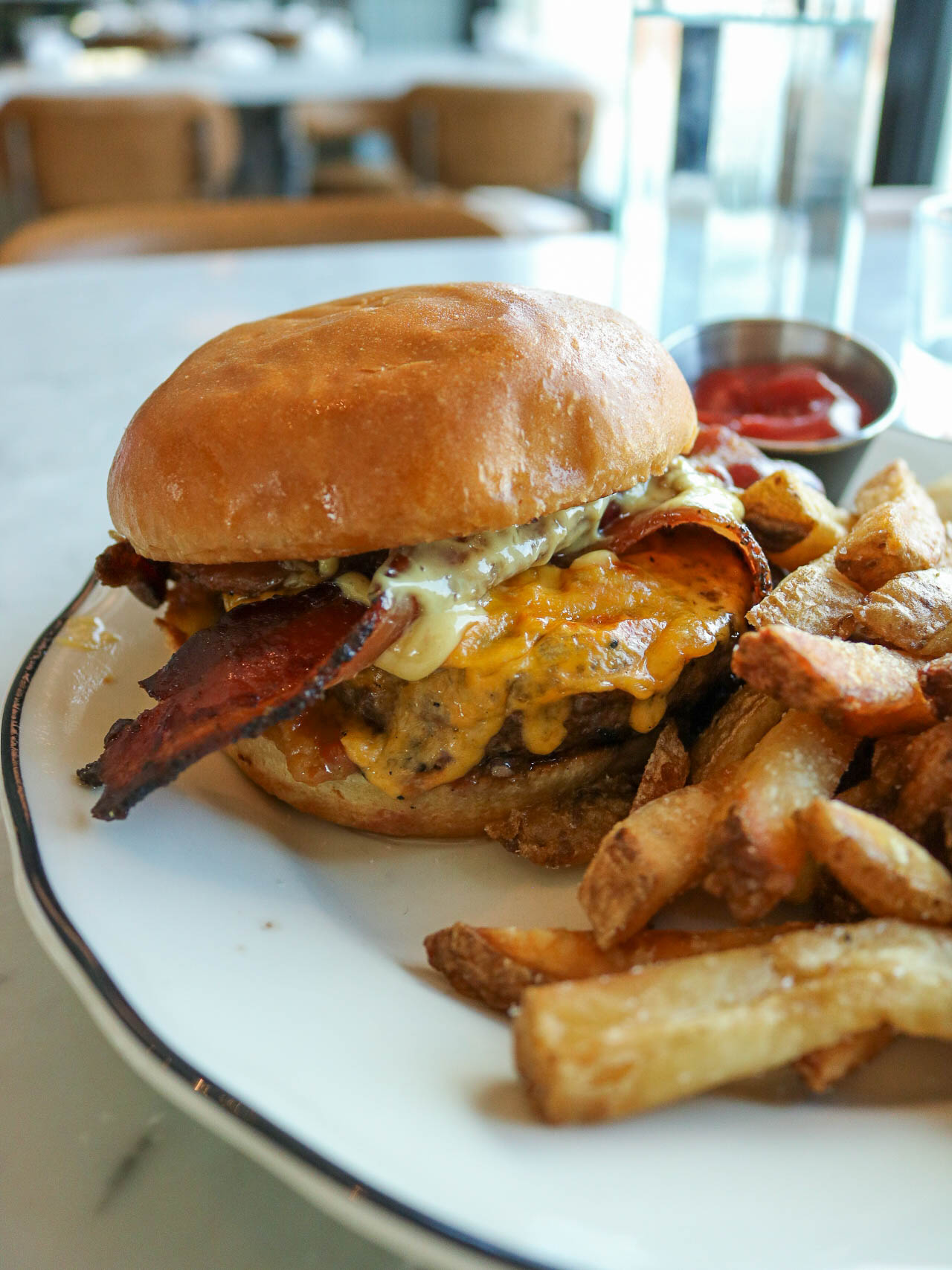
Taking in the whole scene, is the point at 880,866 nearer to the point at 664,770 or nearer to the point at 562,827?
the point at 664,770

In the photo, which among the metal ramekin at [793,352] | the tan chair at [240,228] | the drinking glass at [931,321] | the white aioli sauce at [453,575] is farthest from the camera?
the tan chair at [240,228]

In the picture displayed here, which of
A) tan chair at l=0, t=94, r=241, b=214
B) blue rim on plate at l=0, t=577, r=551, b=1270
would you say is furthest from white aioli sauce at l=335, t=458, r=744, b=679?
tan chair at l=0, t=94, r=241, b=214

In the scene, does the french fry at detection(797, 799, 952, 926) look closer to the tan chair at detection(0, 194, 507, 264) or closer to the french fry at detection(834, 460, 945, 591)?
the french fry at detection(834, 460, 945, 591)

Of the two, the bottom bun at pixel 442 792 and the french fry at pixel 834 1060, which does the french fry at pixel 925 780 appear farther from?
the bottom bun at pixel 442 792

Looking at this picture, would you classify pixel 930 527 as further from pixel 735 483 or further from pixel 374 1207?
pixel 374 1207

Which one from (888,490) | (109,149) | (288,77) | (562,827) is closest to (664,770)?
(562,827)

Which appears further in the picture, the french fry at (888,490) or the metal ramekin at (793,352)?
the metal ramekin at (793,352)

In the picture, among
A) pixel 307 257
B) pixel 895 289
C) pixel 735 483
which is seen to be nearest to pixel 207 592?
pixel 735 483

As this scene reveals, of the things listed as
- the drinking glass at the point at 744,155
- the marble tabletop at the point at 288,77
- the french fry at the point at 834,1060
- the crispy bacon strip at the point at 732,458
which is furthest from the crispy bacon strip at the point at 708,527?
the marble tabletop at the point at 288,77
